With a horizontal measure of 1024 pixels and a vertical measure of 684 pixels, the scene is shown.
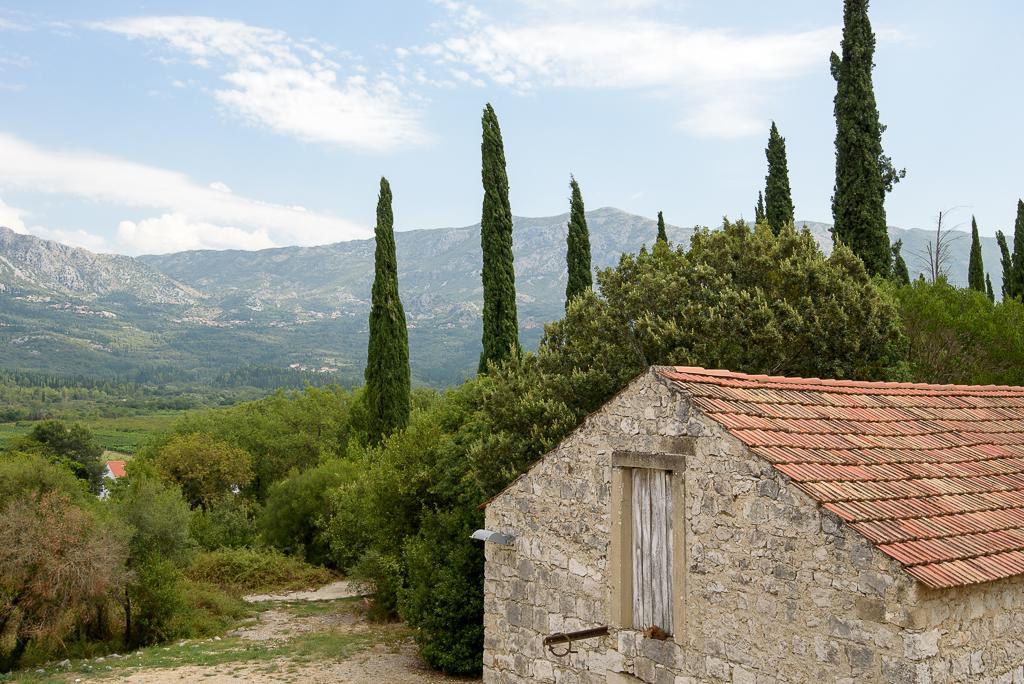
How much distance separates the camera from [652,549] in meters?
8.41

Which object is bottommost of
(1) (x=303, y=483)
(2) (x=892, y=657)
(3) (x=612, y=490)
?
(1) (x=303, y=483)

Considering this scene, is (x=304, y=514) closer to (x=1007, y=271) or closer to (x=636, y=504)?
(x=636, y=504)

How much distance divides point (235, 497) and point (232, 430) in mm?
6302

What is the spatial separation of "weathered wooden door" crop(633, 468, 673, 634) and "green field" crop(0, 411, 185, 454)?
77.9m

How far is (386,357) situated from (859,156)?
704 inches

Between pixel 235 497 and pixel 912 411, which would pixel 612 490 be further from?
pixel 235 497

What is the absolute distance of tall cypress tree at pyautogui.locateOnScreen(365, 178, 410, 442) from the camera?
3247cm

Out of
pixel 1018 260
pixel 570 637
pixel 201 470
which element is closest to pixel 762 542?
pixel 570 637

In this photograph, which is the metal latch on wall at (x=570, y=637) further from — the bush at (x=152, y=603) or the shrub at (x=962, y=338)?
the bush at (x=152, y=603)

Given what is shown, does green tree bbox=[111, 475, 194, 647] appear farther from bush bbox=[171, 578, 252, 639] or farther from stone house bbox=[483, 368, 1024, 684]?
stone house bbox=[483, 368, 1024, 684]

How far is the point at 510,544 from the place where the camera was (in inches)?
392

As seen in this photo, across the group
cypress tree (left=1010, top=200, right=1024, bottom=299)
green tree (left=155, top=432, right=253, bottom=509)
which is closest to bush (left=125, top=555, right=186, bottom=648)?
green tree (left=155, top=432, right=253, bottom=509)

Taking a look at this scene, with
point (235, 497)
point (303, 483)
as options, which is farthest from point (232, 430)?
point (303, 483)

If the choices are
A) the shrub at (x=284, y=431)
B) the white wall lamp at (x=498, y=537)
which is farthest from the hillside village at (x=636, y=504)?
the shrub at (x=284, y=431)
